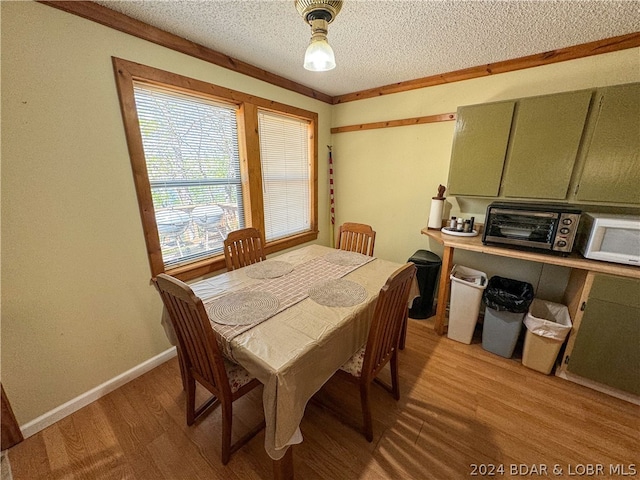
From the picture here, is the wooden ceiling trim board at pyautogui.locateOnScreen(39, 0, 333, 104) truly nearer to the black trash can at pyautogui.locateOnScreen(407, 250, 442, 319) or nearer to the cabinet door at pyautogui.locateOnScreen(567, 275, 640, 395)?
the black trash can at pyautogui.locateOnScreen(407, 250, 442, 319)

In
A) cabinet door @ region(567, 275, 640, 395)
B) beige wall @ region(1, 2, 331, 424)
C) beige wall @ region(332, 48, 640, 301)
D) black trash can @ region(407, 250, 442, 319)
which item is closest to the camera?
beige wall @ region(1, 2, 331, 424)

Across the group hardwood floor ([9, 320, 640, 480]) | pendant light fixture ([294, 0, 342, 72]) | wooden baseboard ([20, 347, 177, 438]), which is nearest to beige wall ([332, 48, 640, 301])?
hardwood floor ([9, 320, 640, 480])

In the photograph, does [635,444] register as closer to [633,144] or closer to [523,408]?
[523,408]

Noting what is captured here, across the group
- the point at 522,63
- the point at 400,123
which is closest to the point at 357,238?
the point at 400,123

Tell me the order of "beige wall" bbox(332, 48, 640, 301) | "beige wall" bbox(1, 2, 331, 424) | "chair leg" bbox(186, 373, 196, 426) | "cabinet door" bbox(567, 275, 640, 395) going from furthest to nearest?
"beige wall" bbox(332, 48, 640, 301), "cabinet door" bbox(567, 275, 640, 395), "chair leg" bbox(186, 373, 196, 426), "beige wall" bbox(1, 2, 331, 424)

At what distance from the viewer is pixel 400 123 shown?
2.67 m

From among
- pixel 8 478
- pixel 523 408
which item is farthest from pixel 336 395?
pixel 8 478

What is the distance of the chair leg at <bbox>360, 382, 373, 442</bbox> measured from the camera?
128cm

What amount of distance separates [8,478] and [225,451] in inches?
41.2

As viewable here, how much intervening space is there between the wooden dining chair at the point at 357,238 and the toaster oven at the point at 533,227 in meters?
0.88

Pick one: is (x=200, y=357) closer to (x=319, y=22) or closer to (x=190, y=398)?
(x=190, y=398)

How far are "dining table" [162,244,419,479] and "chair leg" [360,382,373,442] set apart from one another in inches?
7.4

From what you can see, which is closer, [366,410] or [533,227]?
[366,410]

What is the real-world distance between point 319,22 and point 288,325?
1.35m
